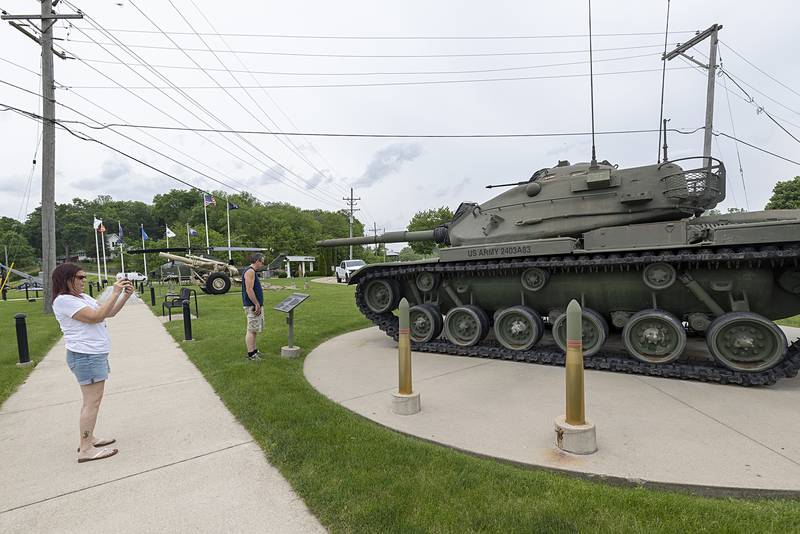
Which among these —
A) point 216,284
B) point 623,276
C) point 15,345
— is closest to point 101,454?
point 623,276

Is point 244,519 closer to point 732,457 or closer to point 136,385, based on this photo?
point 732,457

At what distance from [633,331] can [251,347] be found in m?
5.63

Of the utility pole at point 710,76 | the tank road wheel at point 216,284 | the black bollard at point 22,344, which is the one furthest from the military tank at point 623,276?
the tank road wheel at point 216,284

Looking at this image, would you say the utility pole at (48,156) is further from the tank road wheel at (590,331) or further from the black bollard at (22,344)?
the tank road wheel at (590,331)

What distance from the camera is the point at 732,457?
3.32 meters

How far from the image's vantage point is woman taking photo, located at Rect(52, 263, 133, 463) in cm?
336

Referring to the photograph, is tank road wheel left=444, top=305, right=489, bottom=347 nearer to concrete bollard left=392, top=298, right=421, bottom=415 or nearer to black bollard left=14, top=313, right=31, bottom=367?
concrete bollard left=392, top=298, right=421, bottom=415

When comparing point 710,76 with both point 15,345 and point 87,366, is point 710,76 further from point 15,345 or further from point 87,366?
point 15,345

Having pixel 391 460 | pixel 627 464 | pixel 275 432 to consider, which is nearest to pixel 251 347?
pixel 275 432

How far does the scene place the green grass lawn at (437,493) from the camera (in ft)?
8.21

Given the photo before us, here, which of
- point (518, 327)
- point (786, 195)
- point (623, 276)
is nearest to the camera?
point (623, 276)

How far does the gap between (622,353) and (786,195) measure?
4596 cm

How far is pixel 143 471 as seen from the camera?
340 centimetres

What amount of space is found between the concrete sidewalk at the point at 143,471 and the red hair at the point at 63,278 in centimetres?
144
